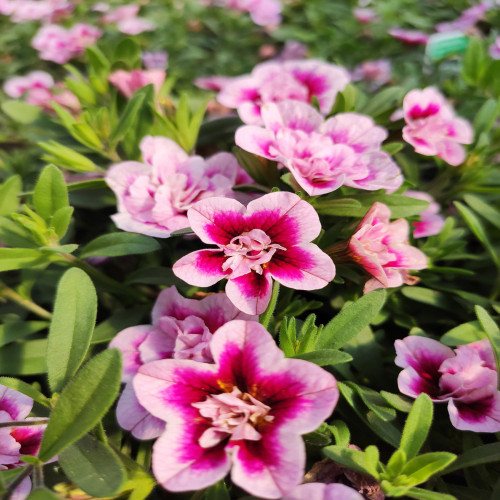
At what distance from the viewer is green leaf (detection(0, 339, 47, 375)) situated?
976mm

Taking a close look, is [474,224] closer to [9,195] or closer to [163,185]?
[163,185]

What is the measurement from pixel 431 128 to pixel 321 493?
2.65 feet

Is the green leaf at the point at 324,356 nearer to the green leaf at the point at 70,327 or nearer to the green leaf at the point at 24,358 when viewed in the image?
the green leaf at the point at 70,327

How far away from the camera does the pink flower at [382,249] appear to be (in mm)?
824

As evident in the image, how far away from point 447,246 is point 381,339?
27cm

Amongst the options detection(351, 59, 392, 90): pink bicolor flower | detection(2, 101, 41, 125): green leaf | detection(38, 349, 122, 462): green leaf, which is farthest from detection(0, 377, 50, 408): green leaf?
detection(351, 59, 392, 90): pink bicolor flower

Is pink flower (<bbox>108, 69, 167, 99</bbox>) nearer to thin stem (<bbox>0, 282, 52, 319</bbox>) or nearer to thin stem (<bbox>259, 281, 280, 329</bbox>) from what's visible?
thin stem (<bbox>0, 282, 52, 319</bbox>)

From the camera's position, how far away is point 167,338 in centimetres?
85

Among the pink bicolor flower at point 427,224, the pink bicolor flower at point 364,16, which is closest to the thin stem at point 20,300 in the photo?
the pink bicolor flower at point 427,224

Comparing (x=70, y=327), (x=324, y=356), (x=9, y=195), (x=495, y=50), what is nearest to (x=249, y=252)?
(x=324, y=356)

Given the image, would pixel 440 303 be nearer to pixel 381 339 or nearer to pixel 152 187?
pixel 381 339

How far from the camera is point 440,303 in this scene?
3.42 ft

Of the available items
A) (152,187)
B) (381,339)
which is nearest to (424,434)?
(381,339)

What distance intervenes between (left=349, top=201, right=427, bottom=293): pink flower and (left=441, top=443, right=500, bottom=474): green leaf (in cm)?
29
